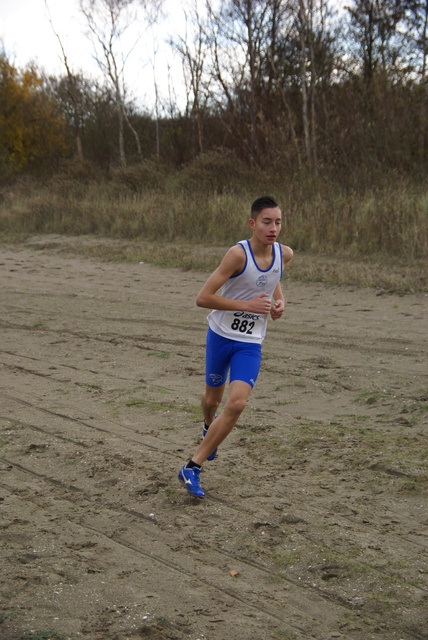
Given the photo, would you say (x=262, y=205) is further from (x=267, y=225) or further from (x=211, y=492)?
(x=211, y=492)

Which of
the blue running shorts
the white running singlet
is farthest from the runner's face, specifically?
the blue running shorts

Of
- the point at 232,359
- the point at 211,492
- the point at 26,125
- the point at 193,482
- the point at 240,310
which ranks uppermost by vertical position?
the point at 26,125

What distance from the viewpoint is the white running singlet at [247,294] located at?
184 inches

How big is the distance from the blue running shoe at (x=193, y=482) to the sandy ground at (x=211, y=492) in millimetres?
60

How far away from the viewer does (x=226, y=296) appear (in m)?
4.80

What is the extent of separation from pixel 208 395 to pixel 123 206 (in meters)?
15.2

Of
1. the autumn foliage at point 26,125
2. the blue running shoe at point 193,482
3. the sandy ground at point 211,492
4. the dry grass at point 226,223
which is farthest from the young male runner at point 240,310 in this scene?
the autumn foliage at point 26,125

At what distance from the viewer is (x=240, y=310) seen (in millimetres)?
4559

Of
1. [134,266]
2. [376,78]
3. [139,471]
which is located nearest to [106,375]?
[139,471]

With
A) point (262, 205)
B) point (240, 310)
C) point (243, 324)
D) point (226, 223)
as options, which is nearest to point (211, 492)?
point (243, 324)

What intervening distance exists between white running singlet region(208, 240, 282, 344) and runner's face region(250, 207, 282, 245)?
115mm

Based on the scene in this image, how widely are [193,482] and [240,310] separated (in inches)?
44.4

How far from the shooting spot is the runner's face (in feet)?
15.0

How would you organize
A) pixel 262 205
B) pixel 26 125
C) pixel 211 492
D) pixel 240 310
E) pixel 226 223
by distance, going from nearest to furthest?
pixel 240 310
pixel 262 205
pixel 211 492
pixel 226 223
pixel 26 125
